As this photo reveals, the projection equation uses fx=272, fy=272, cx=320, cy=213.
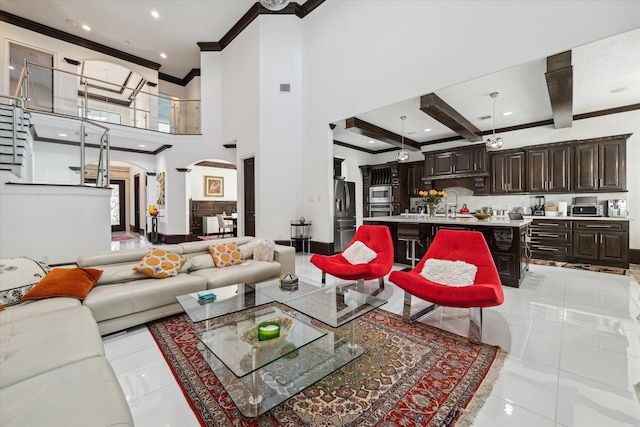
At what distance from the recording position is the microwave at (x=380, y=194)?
27.6 ft

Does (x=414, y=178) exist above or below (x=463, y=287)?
above

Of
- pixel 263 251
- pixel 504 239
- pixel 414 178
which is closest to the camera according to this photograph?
pixel 263 251

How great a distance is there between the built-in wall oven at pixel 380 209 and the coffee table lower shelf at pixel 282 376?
22.3 feet

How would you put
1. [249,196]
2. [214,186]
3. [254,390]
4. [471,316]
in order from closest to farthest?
[254,390] → [471,316] → [249,196] → [214,186]

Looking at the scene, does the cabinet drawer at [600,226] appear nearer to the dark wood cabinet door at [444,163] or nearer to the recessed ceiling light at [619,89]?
the recessed ceiling light at [619,89]

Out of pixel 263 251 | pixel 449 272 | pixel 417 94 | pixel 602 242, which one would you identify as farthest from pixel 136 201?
pixel 602 242

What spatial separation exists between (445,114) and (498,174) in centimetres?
274

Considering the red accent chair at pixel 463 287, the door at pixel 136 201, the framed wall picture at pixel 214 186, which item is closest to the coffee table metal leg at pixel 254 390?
the red accent chair at pixel 463 287

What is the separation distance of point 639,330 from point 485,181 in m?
4.86

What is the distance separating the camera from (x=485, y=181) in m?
6.82

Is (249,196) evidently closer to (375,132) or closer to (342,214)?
(342,214)

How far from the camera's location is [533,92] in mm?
4680

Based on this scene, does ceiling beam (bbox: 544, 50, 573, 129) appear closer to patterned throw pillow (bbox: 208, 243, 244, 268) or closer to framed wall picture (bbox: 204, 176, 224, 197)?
patterned throw pillow (bbox: 208, 243, 244, 268)

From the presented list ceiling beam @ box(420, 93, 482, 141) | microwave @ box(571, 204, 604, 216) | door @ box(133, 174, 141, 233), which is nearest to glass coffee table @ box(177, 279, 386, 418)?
ceiling beam @ box(420, 93, 482, 141)
